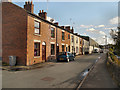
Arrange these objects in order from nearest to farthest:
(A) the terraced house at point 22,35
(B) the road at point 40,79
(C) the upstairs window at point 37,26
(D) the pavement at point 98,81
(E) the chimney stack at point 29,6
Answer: (D) the pavement at point 98,81, (B) the road at point 40,79, (A) the terraced house at point 22,35, (C) the upstairs window at point 37,26, (E) the chimney stack at point 29,6

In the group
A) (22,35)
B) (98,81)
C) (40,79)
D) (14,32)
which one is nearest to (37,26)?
(22,35)

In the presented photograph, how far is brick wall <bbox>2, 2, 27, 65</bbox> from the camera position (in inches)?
476

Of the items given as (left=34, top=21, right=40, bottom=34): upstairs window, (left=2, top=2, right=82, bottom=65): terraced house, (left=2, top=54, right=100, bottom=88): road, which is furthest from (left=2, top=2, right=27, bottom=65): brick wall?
(left=2, top=54, right=100, bottom=88): road

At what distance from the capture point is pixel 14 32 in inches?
498

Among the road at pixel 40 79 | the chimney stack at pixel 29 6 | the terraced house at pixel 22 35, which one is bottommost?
the road at pixel 40 79

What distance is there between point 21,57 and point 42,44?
3.79m

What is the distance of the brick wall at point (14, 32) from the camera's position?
39.7 ft

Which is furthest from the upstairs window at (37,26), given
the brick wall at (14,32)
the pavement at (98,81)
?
the pavement at (98,81)

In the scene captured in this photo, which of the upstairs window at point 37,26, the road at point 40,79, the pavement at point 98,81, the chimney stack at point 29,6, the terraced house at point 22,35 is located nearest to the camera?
the pavement at point 98,81

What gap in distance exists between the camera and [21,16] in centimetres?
1234

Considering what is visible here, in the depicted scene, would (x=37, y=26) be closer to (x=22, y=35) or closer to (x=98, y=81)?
(x=22, y=35)

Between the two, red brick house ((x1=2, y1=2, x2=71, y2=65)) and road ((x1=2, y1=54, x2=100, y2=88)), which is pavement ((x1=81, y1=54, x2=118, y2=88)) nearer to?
road ((x1=2, y1=54, x2=100, y2=88))

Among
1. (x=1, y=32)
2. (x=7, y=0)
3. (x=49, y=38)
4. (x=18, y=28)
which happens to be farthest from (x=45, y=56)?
(x=7, y=0)

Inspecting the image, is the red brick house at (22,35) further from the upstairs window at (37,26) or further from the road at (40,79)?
the road at (40,79)
